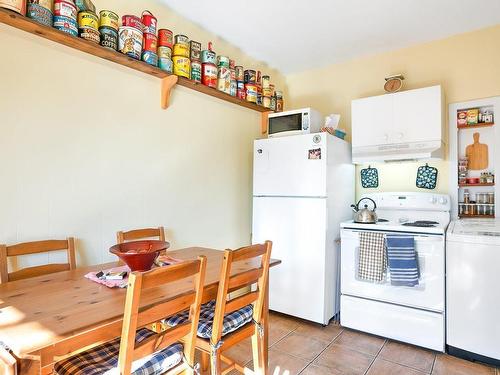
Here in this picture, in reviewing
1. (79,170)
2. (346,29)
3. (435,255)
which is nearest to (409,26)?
(346,29)

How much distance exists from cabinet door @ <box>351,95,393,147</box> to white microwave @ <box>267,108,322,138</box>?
1.13ft

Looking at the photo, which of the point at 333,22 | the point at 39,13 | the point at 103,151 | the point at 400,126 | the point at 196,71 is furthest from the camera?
the point at 400,126

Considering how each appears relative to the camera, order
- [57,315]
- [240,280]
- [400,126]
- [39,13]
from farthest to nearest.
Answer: [400,126]
[39,13]
[240,280]
[57,315]

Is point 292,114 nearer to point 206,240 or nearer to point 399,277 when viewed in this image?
point 206,240

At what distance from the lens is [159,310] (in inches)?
44.3

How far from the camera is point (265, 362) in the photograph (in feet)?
5.84

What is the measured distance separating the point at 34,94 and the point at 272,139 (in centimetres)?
183

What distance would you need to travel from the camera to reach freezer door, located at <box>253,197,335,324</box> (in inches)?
103

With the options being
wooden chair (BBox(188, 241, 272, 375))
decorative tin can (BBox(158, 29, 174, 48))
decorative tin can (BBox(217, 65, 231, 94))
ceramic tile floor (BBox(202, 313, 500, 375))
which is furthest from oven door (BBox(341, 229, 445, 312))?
decorative tin can (BBox(158, 29, 174, 48))

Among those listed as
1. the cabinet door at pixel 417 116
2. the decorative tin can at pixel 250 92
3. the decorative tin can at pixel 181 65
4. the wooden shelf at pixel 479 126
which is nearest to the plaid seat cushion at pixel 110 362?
the decorative tin can at pixel 181 65

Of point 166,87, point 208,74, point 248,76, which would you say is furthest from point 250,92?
point 166,87

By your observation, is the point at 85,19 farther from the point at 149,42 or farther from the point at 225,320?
the point at 225,320

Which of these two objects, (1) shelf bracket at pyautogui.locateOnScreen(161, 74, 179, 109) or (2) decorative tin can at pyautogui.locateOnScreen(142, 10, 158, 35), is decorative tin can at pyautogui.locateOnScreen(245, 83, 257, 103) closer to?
(1) shelf bracket at pyautogui.locateOnScreen(161, 74, 179, 109)

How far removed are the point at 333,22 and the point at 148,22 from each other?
1.46 meters
